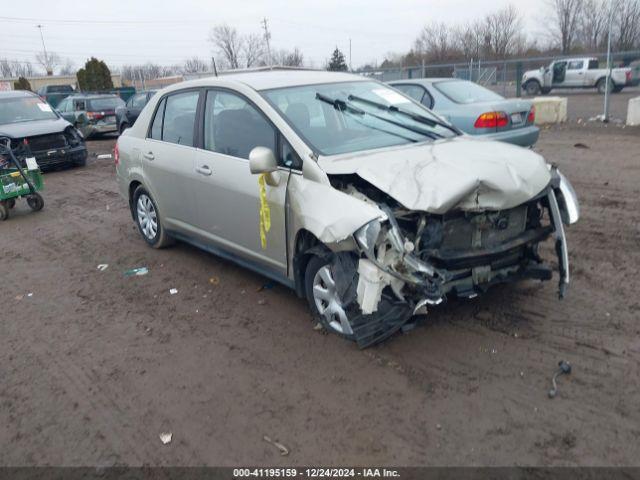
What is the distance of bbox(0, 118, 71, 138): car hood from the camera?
37.8ft

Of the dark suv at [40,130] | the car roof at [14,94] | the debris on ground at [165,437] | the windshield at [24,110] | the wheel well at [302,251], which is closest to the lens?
the debris on ground at [165,437]

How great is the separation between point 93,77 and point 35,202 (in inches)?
1367

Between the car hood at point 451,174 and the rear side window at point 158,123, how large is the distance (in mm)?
2609

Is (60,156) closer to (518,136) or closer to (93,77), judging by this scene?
(518,136)

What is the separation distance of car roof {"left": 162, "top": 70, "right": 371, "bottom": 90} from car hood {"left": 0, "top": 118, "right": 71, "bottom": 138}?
304 inches

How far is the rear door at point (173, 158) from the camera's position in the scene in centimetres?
527

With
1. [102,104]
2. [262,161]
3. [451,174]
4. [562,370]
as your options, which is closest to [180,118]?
[262,161]

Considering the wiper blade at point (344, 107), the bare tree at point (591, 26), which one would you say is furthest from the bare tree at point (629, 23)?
the wiper blade at point (344, 107)

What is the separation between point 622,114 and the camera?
16359mm

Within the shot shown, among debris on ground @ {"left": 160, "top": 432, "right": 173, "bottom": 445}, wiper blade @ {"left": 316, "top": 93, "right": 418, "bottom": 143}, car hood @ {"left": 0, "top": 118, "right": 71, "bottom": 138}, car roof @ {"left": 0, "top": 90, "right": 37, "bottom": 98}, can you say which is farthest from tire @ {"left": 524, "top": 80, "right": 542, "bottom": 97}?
debris on ground @ {"left": 160, "top": 432, "right": 173, "bottom": 445}

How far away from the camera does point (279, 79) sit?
4887mm

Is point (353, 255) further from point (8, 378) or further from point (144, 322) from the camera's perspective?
point (8, 378)

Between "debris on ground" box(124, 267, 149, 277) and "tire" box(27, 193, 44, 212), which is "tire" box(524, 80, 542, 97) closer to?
"tire" box(27, 193, 44, 212)

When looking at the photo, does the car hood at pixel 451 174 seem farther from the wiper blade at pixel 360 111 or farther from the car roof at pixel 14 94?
the car roof at pixel 14 94
